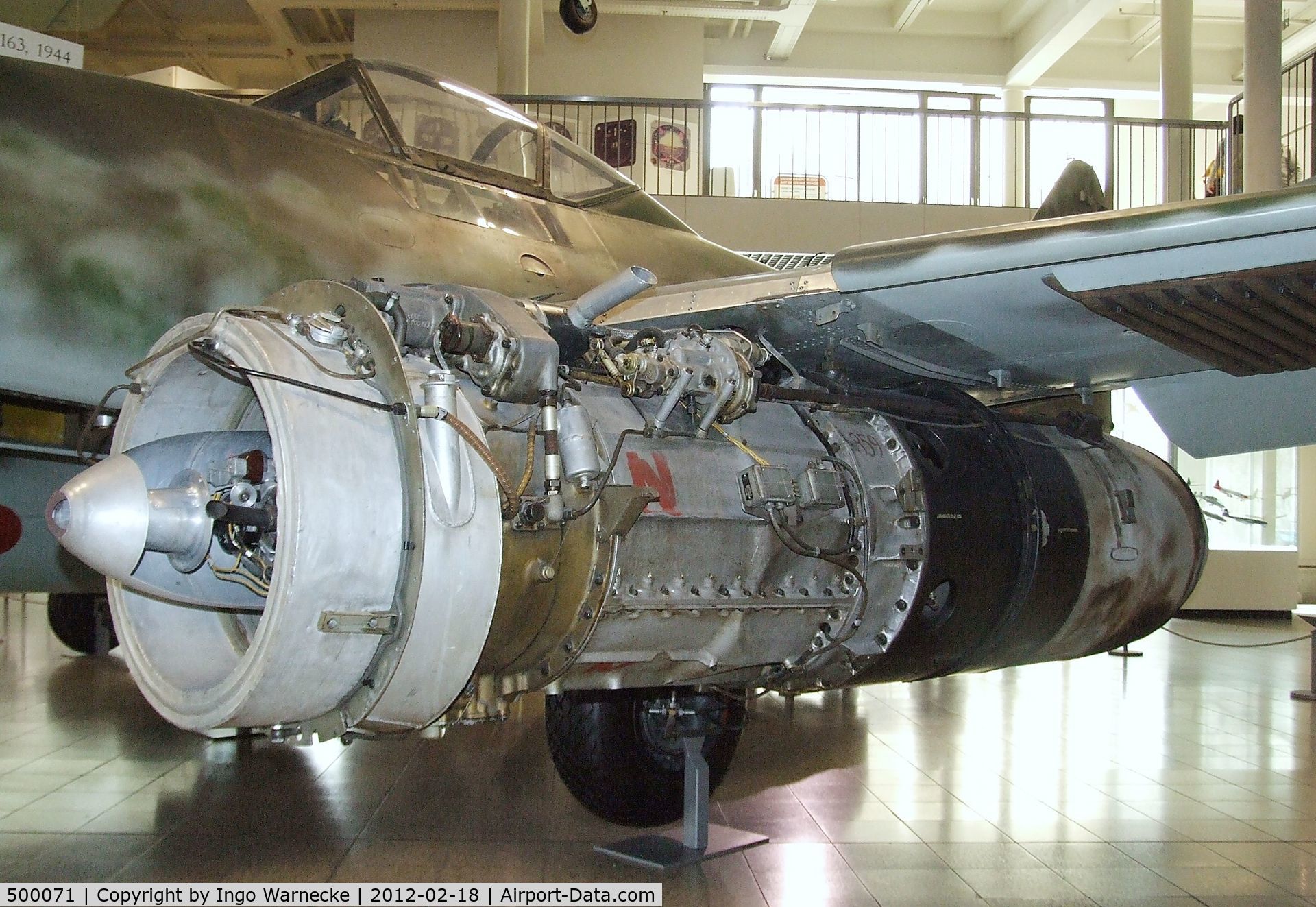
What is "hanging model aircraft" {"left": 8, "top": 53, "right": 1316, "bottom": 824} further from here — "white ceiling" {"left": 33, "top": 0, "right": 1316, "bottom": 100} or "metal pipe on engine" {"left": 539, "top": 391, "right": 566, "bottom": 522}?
"white ceiling" {"left": 33, "top": 0, "right": 1316, "bottom": 100}

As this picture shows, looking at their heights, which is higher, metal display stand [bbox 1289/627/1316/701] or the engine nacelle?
the engine nacelle

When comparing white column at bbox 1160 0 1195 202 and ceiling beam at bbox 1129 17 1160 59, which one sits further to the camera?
ceiling beam at bbox 1129 17 1160 59

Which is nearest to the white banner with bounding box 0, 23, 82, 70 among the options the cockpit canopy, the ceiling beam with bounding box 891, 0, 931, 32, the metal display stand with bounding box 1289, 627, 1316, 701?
the cockpit canopy

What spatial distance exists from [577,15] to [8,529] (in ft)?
34.4

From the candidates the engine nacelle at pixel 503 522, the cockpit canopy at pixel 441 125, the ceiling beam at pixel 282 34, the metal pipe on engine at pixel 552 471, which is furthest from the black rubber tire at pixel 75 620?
the ceiling beam at pixel 282 34

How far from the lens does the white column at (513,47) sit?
11.4 metres

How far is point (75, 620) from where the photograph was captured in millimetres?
8648

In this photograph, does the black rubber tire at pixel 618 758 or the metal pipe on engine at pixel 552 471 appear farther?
the black rubber tire at pixel 618 758

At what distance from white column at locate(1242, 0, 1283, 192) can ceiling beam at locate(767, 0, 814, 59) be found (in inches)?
214

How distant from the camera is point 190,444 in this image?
246 centimetres

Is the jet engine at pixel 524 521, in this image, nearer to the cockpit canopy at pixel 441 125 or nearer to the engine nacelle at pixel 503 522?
the engine nacelle at pixel 503 522

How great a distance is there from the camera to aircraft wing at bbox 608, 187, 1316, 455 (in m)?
2.71

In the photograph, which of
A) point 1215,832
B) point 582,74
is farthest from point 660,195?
point 1215,832

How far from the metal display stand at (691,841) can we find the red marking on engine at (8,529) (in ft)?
6.84
